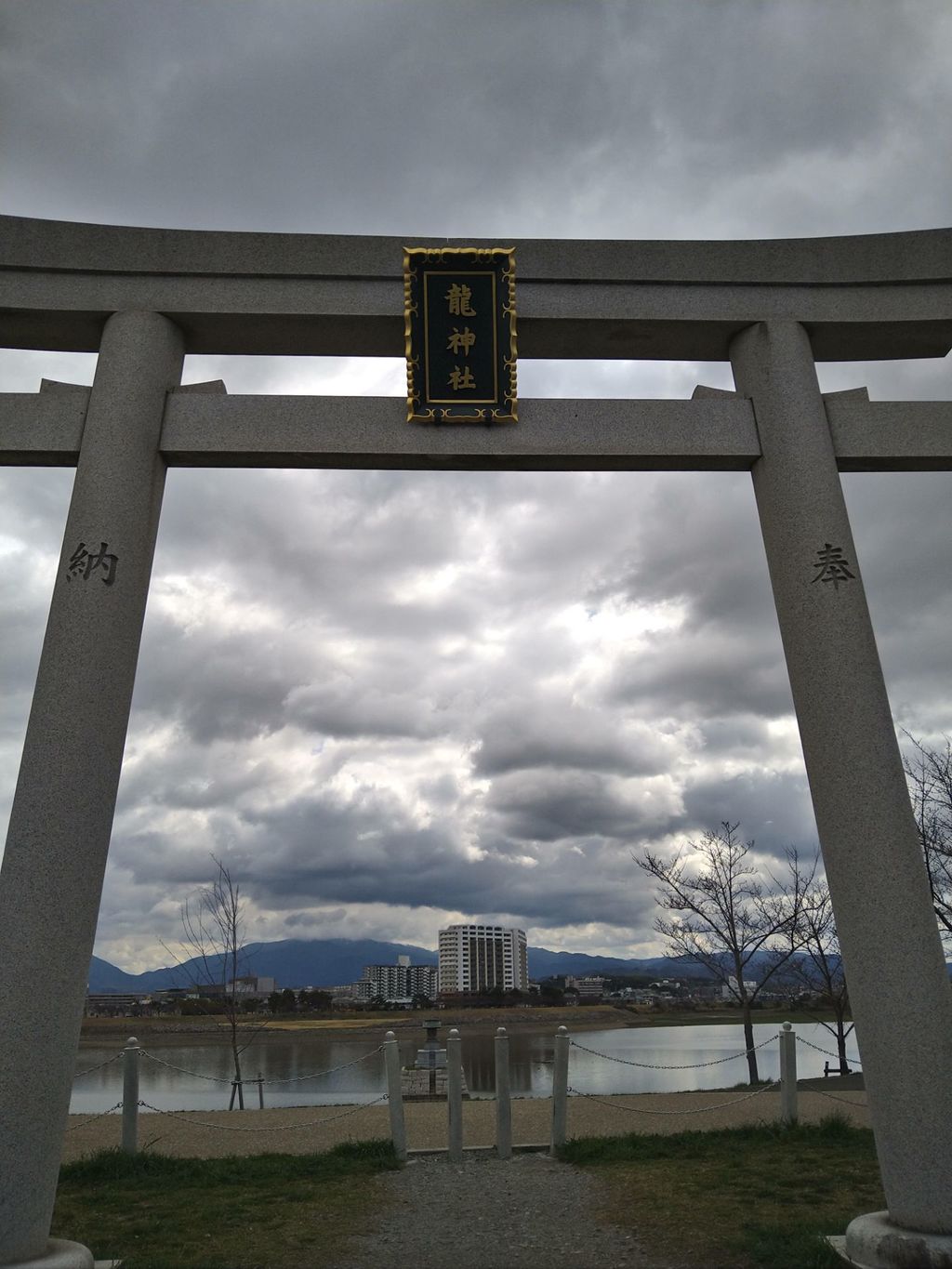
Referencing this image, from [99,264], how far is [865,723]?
588cm

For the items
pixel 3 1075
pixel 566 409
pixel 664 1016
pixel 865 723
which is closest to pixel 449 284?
pixel 566 409

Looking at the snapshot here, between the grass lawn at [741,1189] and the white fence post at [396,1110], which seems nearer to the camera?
the grass lawn at [741,1189]

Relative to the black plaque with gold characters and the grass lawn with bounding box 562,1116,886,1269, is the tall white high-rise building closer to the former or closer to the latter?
the grass lawn with bounding box 562,1116,886,1269

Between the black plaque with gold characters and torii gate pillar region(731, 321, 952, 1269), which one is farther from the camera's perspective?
the black plaque with gold characters

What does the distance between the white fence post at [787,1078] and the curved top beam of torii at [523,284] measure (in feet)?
20.1

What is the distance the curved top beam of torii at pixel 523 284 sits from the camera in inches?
244

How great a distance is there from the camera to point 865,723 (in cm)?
512

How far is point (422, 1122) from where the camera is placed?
376 inches

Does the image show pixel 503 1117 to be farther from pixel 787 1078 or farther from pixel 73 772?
pixel 73 772

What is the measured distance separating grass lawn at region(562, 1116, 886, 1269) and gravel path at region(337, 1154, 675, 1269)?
0.73ft

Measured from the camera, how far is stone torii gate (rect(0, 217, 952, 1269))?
4547 mm

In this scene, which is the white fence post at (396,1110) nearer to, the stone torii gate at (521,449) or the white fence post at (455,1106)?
the white fence post at (455,1106)

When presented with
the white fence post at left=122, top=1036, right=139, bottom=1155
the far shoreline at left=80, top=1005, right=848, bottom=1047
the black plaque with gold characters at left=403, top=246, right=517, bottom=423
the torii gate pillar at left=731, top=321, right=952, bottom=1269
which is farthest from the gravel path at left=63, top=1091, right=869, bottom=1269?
the far shoreline at left=80, top=1005, right=848, bottom=1047

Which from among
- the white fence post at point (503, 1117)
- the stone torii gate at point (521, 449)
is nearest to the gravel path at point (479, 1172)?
the white fence post at point (503, 1117)
